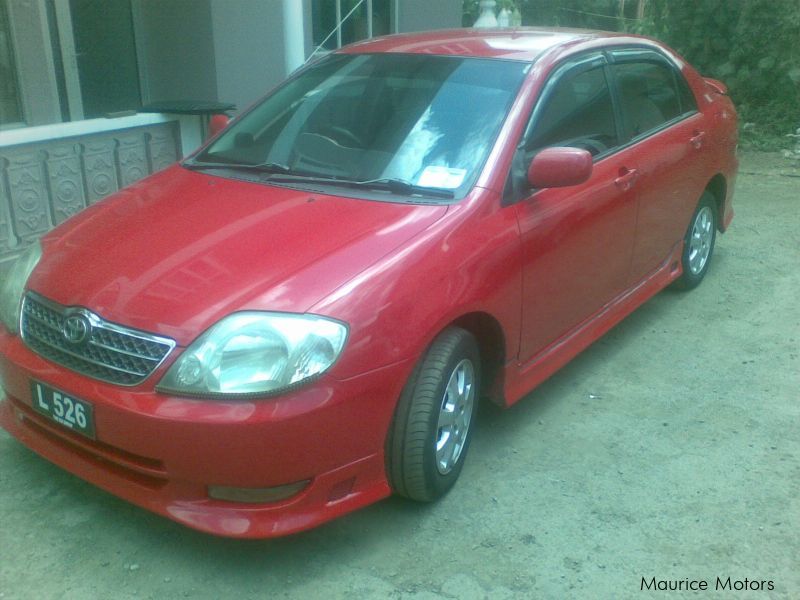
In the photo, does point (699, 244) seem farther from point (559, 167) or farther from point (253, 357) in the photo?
point (253, 357)

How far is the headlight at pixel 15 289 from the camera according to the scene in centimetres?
308

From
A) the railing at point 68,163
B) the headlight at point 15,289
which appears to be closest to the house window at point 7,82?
the railing at point 68,163

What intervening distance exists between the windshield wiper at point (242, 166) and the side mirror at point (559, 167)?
3.47 feet

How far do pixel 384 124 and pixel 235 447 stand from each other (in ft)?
5.63

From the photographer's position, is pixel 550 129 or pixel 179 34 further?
pixel 179 34

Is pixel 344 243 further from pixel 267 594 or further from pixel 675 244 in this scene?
pixel 675 244

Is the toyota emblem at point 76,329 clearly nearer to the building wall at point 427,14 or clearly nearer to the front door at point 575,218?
the front door at point 575,218

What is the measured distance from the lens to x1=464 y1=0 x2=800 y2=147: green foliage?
11258 mm

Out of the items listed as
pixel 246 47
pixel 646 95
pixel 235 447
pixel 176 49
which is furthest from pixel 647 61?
pixel 176 49

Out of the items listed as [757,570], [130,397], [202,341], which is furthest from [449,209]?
[757,570]

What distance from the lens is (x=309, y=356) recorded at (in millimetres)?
2598

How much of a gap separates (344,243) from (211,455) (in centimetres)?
87

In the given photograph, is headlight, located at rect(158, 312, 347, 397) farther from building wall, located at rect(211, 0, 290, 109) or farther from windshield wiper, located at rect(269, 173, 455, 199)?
building wall, located at rect(211, 0, 290, 109)

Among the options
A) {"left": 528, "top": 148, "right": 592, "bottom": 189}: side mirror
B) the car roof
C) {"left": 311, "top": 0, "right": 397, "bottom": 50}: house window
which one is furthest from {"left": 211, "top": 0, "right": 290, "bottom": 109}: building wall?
{"left": 528, "top": 148, "right": 592, "bottom": 189}: side mirror
